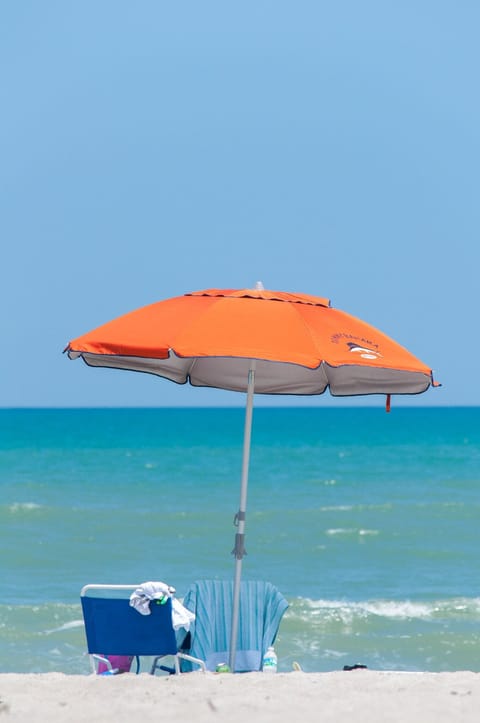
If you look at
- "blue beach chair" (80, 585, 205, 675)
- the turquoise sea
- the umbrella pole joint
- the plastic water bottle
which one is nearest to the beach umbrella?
the umbrella pole joint

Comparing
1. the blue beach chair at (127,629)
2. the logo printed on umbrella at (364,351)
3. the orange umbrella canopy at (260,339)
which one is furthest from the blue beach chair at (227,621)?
the logo printed on umbrella at (364,351)

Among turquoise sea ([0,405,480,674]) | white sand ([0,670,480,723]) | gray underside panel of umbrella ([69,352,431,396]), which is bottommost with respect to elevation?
turquoise sea ([0,405,480,674])

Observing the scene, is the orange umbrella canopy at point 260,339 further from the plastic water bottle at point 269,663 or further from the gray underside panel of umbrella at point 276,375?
the plastic water bottle at point 269,663

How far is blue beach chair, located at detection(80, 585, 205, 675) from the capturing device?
18.2 feet

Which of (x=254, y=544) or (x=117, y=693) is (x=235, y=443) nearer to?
(x=254, y=544)

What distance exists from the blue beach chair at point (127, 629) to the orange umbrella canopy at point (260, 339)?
131 centimetres

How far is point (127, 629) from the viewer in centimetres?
561

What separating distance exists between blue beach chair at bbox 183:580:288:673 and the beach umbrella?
0.45 metres

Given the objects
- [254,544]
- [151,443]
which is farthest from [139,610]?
[151,443]

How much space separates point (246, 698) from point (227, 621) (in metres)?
1.57

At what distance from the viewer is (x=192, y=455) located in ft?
150

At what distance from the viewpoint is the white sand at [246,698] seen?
4.45 metres

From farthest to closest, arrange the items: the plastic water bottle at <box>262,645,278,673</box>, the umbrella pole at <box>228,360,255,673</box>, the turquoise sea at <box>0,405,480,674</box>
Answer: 1. the turquoise sea at <box>0,405,480,674</box>
2. the plastic water bottle at <box>262,645,278,673</box>
3. the umbrella pole at <box>228,360,255,673</box>

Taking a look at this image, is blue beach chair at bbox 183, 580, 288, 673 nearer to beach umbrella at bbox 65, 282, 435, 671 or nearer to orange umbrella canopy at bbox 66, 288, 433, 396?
beach umbrella at bbox 65, 282, 435, 671
